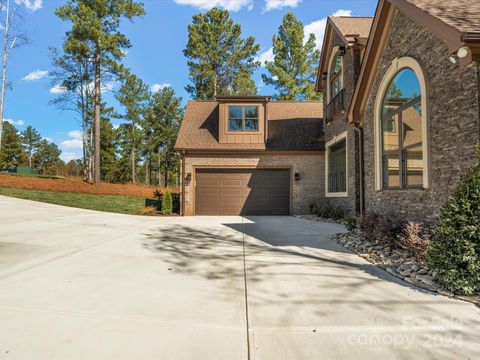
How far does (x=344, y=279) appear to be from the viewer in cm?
396

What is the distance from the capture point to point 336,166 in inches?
464

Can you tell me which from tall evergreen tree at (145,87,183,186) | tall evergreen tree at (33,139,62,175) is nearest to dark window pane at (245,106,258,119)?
tall evergreen tree at (145,87,183,186)

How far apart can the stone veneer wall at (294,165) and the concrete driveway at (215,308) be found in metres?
7.80

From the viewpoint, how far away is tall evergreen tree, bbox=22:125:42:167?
64750 mm

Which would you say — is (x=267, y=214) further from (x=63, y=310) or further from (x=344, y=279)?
(x=63, y=310)

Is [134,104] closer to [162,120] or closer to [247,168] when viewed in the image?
[162,120]

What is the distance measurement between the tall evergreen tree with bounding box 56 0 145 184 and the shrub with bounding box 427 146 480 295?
18.9 meters

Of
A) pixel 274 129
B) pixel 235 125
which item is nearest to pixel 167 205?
pixel 235 125

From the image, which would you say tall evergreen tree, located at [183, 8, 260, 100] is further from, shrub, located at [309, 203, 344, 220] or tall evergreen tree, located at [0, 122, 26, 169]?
tall evergreen tree, located at [0, 122, 26, 169]

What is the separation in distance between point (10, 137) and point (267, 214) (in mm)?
61089

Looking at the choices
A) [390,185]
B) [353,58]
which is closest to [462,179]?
[390,185]

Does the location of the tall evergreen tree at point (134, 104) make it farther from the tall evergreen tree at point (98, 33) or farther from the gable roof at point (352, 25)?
the gable roof at point (352, 25)

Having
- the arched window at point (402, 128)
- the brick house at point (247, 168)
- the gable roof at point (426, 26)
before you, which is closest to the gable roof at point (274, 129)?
the brick house at point (247, 168)

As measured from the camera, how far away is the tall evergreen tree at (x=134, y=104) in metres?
31.5
